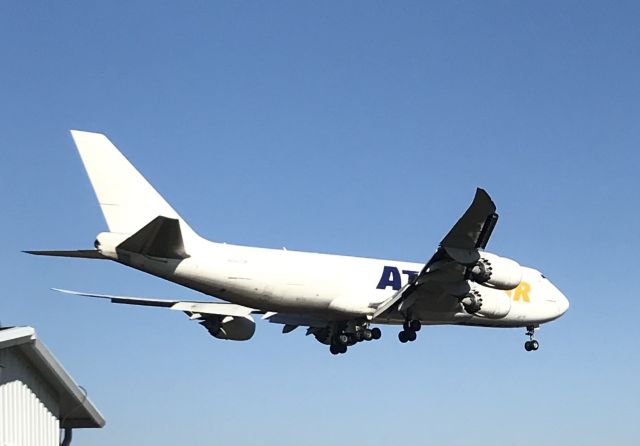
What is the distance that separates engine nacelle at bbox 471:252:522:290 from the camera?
36125 millimetres

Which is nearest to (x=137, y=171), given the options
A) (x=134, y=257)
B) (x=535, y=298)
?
(x=134, y=257)

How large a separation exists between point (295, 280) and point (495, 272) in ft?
24.7

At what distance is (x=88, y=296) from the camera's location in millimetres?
36875

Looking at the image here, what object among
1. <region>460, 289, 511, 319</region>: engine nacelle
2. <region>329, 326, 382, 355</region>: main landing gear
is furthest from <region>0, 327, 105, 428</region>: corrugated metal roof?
<region>460, 289, 511, 319</region>: engine nacelle

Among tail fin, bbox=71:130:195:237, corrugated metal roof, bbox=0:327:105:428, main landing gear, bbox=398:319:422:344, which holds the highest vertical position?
tail fin, bbox=71:130:195:237

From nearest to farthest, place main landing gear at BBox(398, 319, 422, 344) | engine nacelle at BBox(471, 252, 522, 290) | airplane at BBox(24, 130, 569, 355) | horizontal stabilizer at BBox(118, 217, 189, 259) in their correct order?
horizontal stabilizer at BBox(118, 217, 189, 259), airplane at BBox(24, 130, 569, 355), engine nacelle at BBox(471, 252, 522, 290), main landing gear at BBox(398, 319, 422, 344)

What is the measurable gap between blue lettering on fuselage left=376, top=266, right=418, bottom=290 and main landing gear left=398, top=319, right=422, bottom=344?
1.63 m

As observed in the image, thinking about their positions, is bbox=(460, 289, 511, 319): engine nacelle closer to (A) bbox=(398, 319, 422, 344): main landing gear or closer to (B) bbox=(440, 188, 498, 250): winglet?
(A) bbox=(398, 319, 422, 344): main landing gear

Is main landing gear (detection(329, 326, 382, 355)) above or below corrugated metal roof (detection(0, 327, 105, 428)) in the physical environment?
above

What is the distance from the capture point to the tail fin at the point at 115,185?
32.6 metres

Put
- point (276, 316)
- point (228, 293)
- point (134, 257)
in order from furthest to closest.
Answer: point (276, 316), point (228, 293), point (134, 257)

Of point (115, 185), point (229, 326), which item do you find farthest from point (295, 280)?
point (115, 185)

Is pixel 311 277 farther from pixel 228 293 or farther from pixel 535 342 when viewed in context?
pixel 535 342

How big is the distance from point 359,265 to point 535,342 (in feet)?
34.8
